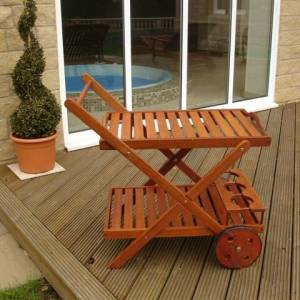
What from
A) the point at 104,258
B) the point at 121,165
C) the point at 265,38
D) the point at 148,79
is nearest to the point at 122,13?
the point at 148,79

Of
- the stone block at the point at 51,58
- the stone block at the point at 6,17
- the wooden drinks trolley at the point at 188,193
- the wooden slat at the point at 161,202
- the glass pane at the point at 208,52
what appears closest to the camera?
the wooden drinks trolley at the point at 188,193

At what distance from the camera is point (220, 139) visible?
2.24 metres

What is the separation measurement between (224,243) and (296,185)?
52.2 inches

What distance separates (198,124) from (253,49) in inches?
141

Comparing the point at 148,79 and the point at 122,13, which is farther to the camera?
the point at 148,79

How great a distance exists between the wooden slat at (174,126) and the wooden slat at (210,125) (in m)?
0.16

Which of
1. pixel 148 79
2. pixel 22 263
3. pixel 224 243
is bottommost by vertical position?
pixel 22 263

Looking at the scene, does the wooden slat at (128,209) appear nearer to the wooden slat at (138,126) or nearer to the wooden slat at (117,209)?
the wooden slat at (117,209)

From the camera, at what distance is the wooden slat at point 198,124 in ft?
7.69

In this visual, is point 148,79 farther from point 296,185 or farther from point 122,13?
point 296,185

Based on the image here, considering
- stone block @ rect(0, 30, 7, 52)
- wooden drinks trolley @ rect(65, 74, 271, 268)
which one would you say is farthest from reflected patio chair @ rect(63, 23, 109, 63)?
wooden drinks trolley @ rect(65, 74, 271, 268)

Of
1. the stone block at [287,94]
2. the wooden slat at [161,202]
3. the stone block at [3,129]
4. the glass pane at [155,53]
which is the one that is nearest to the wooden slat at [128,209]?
the wooden slat at [161,202]

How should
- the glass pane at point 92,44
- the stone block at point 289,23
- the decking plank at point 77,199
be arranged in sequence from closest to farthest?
the decking plank at point 77,199 < the glass pane at point 92,44 < the stone block at point 289,23

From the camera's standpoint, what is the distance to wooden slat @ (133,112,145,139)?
92.2 inches
